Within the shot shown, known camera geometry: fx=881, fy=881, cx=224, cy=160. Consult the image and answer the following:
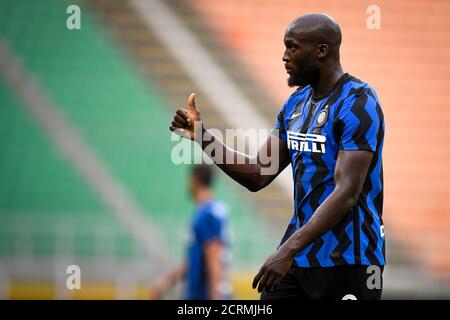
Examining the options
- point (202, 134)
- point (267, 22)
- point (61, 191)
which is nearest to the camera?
point (202, 134)

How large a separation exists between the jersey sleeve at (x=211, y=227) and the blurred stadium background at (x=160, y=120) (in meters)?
3.17

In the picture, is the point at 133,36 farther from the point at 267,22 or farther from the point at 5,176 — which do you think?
the point at 5,176

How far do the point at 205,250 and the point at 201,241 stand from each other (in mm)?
88

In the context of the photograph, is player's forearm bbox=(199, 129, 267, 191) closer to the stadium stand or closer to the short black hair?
the short black hair

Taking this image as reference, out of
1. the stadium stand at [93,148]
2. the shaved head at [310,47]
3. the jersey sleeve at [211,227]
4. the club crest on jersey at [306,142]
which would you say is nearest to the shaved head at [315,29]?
the shaved head at [310,47]

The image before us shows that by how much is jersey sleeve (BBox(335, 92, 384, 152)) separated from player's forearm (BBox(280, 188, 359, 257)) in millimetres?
233

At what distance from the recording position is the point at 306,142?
4.20 metres

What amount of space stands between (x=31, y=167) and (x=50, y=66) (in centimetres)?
152

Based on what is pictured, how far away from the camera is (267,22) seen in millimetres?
12773

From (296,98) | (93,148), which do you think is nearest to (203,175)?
(296,98)

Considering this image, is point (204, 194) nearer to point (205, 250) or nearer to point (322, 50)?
point (205, 250)

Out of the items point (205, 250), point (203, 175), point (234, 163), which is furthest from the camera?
point (203, 175)
